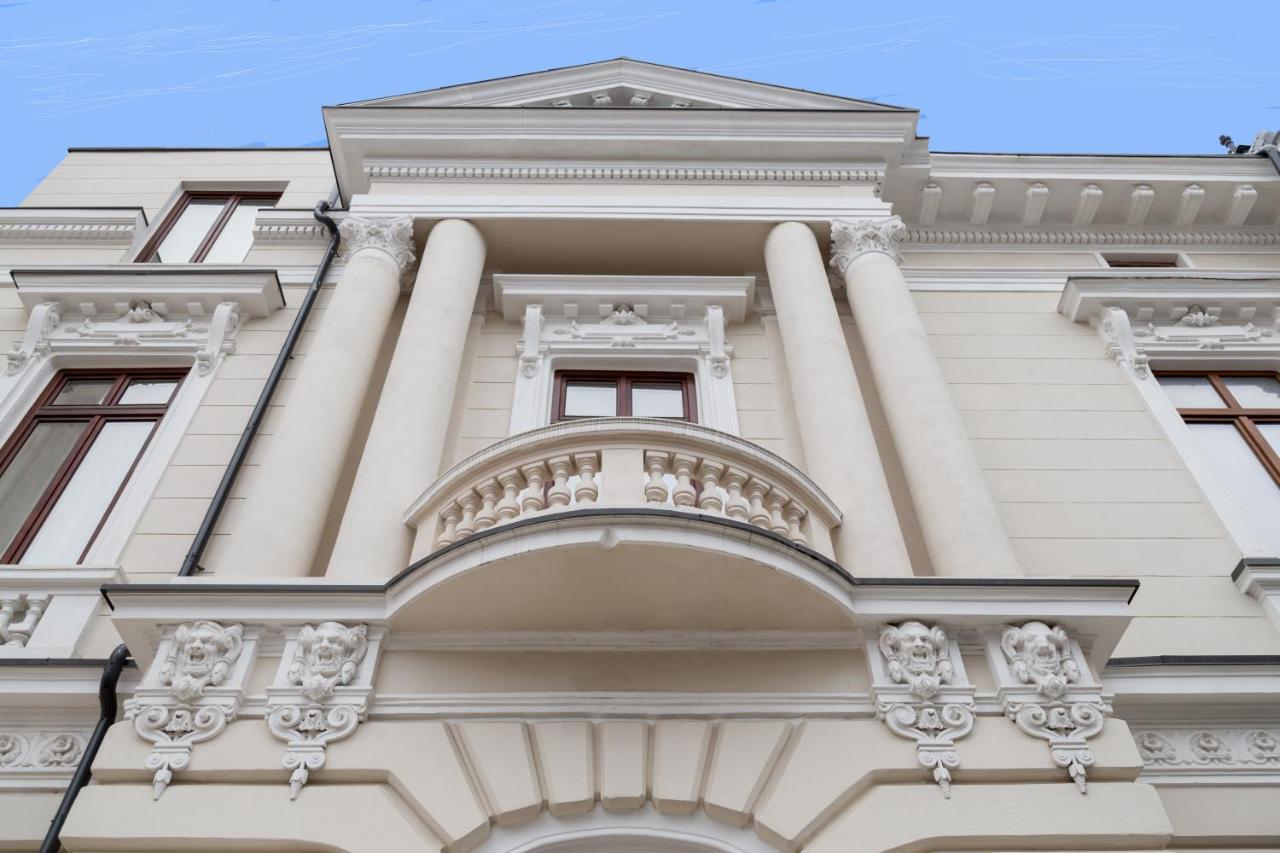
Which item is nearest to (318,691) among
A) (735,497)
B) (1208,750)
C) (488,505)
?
(488,505)

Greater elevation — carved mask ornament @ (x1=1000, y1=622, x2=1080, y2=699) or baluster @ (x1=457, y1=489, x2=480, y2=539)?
baluster @ (x1=457, y1=489, x2=480, y2=539)

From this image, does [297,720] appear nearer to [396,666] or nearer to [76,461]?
[396,666]

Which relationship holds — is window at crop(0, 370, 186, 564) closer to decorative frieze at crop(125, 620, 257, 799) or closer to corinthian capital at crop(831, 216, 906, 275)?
decorative frieze at crop(125, 620, 257, 799)

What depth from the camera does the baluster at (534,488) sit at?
673cm

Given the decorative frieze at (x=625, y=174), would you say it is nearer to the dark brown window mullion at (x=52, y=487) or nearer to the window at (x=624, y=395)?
the window at (x=624, y=395)

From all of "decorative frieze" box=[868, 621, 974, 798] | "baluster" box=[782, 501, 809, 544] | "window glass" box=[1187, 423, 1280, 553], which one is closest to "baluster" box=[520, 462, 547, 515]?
"baluster" box=[782, 501, 809, 544]

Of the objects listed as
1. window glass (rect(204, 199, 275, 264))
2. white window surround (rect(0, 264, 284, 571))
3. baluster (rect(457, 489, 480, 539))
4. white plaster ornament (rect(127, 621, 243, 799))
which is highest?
window glass (rect(204, 199, 275, 264))

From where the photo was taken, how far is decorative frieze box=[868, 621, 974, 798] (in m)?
5.84

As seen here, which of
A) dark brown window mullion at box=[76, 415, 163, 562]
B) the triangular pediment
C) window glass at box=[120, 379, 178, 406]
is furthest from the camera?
the triangular pediment

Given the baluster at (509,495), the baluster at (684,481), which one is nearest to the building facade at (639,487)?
the baluster at (684,481)

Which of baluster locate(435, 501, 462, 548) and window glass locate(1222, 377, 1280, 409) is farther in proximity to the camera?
window glass locate(1222, 377, 1280, 409)

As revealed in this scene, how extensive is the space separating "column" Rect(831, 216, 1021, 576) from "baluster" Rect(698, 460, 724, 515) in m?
1.75

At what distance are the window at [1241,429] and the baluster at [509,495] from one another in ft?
21.4

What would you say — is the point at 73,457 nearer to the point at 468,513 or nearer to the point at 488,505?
the point at 468,513
